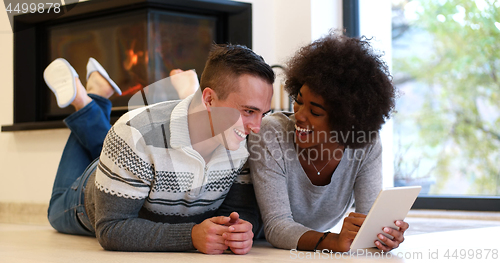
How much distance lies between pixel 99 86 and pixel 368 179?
1.47 metres

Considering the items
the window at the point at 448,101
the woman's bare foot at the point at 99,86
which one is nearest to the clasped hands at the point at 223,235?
the woman's bare foot at the point at 99,86

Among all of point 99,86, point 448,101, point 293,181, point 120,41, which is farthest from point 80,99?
point 448,101

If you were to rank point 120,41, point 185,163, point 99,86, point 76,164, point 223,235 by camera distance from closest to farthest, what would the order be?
point 223,235
point 185,163
point 76,164
point 99,86
point 120,41

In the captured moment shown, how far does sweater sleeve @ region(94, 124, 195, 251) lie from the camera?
1.36m

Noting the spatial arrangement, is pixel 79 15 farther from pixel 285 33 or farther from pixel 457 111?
pixel 457 111

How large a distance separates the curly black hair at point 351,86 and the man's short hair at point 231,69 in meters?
0.14

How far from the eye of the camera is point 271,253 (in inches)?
54.5

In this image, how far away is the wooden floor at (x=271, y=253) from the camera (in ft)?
4.15

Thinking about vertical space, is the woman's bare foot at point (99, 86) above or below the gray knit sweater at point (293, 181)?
above

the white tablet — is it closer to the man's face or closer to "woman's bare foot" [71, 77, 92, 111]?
the man's face

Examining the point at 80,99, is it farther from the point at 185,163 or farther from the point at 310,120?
the point at 310,120

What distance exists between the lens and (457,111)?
123 inches

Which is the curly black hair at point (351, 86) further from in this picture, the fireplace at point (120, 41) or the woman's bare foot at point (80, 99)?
the fireplace at point (120, 41)

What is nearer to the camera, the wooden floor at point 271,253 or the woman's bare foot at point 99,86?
the wooden floor at point 271,253
